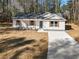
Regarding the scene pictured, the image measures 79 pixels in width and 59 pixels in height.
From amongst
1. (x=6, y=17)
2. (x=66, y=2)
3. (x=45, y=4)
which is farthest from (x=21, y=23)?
(x=66, y=2)

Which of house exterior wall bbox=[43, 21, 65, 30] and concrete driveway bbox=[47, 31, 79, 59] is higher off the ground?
house exterior wall bbox=[43, 21, 65, 30]

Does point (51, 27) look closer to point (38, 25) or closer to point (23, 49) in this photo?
point (38, 25)

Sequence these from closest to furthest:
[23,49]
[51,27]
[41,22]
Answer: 1. [23,49]
2. [51,27]
3. [41,22]

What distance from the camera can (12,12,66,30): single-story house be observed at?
112 feet

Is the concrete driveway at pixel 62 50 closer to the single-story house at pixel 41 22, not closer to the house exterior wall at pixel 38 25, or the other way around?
the house exterior wall at pixel 38 25

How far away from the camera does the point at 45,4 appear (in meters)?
62.9

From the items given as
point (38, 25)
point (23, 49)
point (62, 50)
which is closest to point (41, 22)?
point (38, 25)

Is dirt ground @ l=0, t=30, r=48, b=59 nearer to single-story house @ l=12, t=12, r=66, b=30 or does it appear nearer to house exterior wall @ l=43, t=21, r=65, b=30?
house exterior wall @ l=43, t=21, r=65, b=30

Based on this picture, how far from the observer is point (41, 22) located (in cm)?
3525

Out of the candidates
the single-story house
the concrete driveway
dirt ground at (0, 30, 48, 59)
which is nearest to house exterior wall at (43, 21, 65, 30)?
the single-story house

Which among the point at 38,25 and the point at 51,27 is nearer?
the point at 51,27

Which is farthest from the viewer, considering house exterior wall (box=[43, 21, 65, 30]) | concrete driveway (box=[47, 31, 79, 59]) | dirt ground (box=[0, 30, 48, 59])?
house exterior wall (box=[43, 21, 65, 30])

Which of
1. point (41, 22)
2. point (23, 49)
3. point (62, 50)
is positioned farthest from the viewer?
point (41, 22)

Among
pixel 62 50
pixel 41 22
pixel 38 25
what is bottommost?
pixel 62 50
